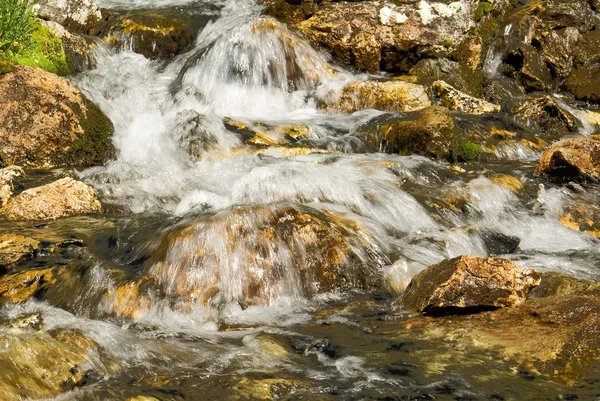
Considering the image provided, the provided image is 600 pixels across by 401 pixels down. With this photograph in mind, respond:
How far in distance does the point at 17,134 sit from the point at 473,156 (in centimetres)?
781

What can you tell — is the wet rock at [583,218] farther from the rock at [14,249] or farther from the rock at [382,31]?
the rock at [14,249]

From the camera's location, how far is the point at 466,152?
1162 centimetres

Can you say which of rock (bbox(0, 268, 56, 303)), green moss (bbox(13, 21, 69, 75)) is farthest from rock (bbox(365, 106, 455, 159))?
rock (bbox(0, 268, 56, 303))

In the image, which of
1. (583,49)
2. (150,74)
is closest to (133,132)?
(150,74)

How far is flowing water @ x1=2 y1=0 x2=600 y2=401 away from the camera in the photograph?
4.56m

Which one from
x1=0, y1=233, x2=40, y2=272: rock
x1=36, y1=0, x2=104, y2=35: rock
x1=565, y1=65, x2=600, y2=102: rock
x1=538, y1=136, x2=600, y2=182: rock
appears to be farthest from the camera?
x1=565, y1=65, x2=600, y2=102: rock

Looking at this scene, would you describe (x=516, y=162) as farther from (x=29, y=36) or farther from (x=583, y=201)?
(x=29, y=36)

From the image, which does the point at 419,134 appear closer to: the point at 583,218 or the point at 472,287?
the point at 583,218

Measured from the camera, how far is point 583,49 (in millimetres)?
17281

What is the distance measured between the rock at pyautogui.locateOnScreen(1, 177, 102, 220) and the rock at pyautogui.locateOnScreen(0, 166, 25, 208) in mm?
197

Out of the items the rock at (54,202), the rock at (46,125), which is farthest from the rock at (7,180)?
the rock at (46,125)

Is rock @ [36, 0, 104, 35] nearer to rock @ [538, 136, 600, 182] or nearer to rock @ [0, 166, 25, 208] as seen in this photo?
rock @ [0, 166, 25, 208]

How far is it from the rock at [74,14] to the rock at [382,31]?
16.8 ft

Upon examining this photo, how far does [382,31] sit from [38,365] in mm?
13543
